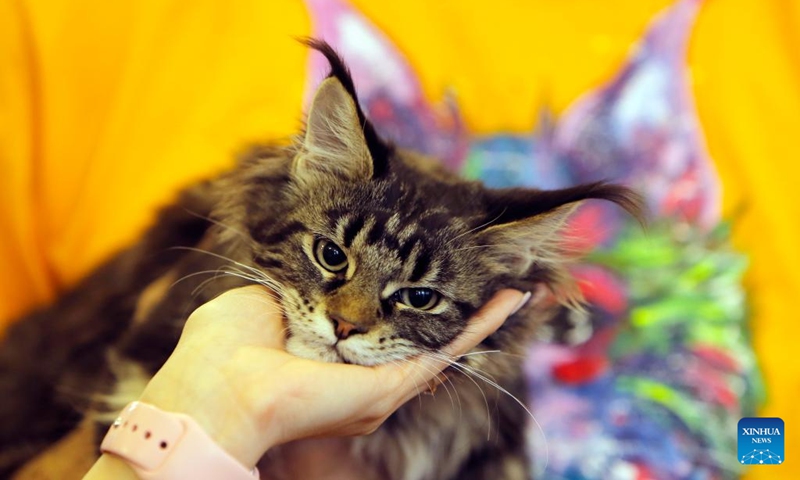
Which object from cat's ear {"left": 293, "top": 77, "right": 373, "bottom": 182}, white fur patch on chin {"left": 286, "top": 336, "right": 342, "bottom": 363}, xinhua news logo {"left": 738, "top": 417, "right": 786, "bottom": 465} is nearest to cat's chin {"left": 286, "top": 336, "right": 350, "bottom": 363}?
white fur patch on chin {"left": 286, "top": 336, "right": 342, "bottom": 363}

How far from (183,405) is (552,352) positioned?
117 cm

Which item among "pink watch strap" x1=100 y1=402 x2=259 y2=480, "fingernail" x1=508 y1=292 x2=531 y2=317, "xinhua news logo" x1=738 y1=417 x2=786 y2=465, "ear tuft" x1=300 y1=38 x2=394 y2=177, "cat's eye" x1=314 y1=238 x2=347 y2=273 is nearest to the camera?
"pink watch strap" x1=100 y1=402 x2=259 y2=480

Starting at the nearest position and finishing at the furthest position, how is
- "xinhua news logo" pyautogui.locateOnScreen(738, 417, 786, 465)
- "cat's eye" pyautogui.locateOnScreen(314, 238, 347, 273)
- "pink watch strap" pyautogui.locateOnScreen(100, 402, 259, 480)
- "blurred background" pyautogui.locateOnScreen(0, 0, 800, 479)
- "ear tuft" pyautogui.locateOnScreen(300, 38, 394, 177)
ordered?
"pink watch strap" pyautogui.locateOnScreen(100, 402, 259, 480), "ear tuft" pyautogui.locateOnScreen(300, 38, 394, 177), "cat's eye" pyautogui.locateOnScreen(314, 238, 347, 273), "xinhua news logo" pyautogui.locateOnScreen(738, 417, 786, 465), "blurred background" pyautogui.locateOnScreen(0, 0, 800, 479)

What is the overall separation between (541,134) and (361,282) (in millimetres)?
1041

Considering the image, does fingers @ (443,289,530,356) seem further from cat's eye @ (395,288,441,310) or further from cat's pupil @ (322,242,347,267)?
cat's pupil @ (322,242,347,267)

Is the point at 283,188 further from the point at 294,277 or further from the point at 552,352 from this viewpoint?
the point at 552,352

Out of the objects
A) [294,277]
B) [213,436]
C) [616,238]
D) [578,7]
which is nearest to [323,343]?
[294,277]

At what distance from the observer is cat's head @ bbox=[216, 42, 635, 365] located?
3.89 ft

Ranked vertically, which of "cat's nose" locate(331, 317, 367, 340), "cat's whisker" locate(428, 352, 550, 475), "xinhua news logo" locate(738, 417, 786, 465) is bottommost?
"xinhua news logo" locate(738, 417, 786, 465)

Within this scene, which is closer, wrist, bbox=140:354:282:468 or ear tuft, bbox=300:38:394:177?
wrist, bbox=140:354:282:468

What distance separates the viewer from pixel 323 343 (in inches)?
46.5

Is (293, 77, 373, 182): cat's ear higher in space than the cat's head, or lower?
higher

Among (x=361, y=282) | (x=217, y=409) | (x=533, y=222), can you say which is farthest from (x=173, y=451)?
(x=533, y=222)

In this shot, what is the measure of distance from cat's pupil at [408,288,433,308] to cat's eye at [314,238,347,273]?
14 centimetres
